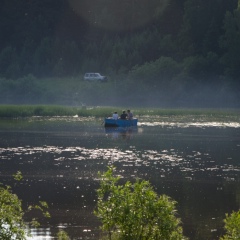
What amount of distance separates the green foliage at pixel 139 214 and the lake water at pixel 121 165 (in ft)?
15.9

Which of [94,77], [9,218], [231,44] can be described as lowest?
[9,218]

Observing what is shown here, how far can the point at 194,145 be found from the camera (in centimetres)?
4778

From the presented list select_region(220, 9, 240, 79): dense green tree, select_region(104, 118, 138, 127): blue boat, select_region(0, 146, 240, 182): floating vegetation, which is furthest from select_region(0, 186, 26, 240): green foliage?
select_region(220, 9, 240, 79): dense green tree

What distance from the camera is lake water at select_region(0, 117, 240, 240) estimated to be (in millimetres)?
23906

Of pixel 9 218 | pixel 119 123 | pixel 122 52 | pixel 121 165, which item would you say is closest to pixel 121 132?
pixel 119 123

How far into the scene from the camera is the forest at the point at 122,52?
102312 millimetres

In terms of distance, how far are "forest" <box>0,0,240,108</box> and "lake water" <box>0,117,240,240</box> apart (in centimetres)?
3688

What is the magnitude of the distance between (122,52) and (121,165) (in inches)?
2845

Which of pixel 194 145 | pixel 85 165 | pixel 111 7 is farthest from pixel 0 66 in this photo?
pixel 85 165

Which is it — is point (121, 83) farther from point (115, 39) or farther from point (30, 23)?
point (30, 23)

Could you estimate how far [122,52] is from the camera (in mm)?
108500

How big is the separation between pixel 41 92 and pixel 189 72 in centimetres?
1808

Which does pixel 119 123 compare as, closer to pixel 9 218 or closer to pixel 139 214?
pixel 139 214

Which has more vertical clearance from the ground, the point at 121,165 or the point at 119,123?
the point at 119,123
